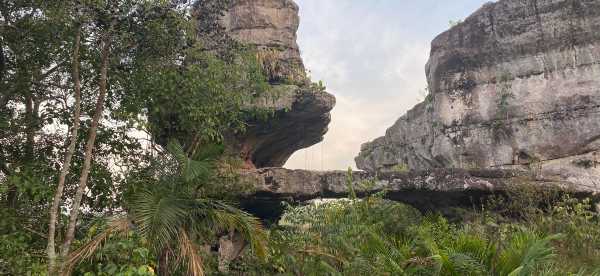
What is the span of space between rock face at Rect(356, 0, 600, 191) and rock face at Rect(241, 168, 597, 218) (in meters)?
6.58

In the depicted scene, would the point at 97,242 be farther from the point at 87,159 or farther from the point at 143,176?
the point at 143,176

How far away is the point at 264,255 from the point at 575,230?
19.0 ft

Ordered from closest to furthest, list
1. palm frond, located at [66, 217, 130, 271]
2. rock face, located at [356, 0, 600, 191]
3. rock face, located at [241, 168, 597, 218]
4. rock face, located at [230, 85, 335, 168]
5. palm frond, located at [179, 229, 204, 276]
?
1. palm frond, located at [66, 217, 130, 271]
2. palm frond, located at [179, 229, 204, 276]
3. rock face, located at [241, 168, 597, 218]
4. rock face, located at [230, 85, 335, 168]
5. rock face, located at [356, 0, 600, 191]

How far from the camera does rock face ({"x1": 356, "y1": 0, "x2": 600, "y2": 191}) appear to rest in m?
19.7

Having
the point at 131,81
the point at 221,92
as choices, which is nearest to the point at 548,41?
the point at 221,92

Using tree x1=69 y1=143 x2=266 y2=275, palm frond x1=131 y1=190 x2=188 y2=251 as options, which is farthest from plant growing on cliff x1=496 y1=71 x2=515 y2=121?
palm frond x1=131 y1=190 x2=188 y2=251

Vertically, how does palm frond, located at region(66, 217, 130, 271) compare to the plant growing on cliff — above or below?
below

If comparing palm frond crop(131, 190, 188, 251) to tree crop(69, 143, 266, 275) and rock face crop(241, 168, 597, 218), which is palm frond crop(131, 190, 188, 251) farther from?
rock face crop(241, 168, 597, 218)

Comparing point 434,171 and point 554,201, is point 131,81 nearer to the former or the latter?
point 434,171

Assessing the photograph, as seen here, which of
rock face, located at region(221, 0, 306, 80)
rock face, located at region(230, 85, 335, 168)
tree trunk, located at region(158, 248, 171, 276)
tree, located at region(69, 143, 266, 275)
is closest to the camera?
tree, located at region(69, 143, 266, 275)

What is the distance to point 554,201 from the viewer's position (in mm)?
11516

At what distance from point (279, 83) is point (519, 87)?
10.5 m

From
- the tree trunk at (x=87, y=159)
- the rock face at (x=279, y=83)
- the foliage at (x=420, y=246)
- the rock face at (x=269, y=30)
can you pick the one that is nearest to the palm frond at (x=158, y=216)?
the tree trunk at (x=87, y=159)

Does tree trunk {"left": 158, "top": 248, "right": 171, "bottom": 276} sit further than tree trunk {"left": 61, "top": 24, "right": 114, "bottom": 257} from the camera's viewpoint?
Yes
